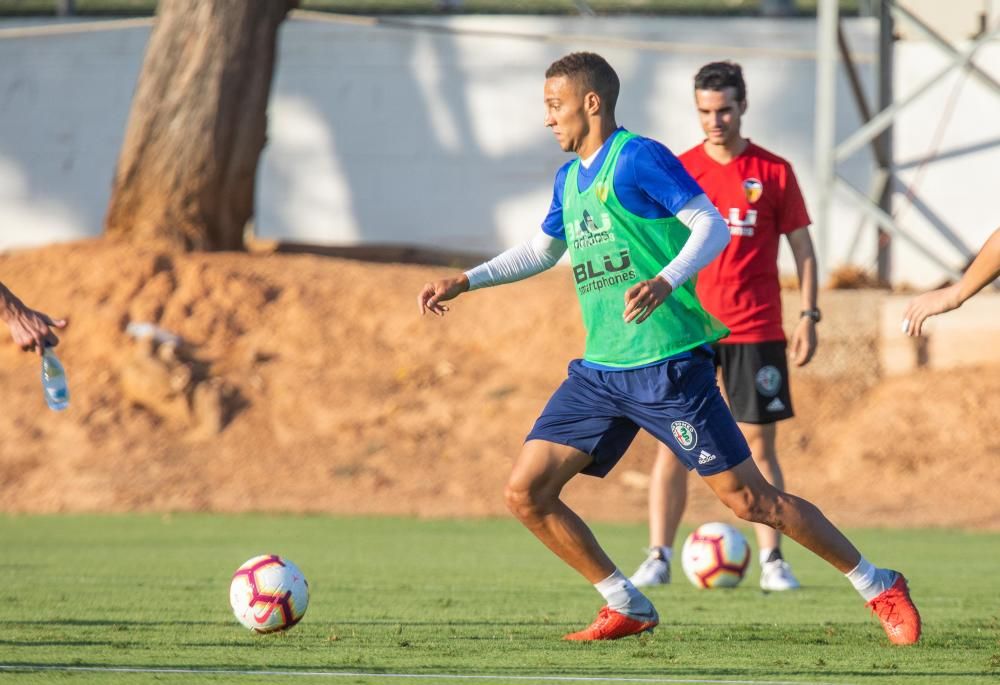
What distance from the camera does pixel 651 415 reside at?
6016mm

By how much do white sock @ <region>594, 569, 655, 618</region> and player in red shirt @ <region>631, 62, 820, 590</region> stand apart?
201cm

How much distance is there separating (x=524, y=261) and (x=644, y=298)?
41.7 inches

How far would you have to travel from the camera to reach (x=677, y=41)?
17766 millimetres

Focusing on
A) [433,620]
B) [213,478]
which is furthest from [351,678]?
[213,478]

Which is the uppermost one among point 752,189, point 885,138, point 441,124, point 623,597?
point 441,124

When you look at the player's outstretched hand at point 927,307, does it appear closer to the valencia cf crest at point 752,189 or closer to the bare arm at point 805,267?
the bare arm at point 805,267

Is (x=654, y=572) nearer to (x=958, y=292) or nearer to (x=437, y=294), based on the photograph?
(x=437, y=294)

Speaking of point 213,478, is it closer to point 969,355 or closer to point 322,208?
point 322,208

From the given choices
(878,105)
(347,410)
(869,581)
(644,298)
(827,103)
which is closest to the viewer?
(644,298)

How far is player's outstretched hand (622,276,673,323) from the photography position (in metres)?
5.52

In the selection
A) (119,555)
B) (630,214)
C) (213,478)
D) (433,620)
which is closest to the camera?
(630,214)

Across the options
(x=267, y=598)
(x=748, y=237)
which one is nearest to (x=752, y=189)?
(x=748, y=237)

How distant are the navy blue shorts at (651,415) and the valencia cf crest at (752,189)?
82.5 inches

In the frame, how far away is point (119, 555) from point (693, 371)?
5143 millimetres
